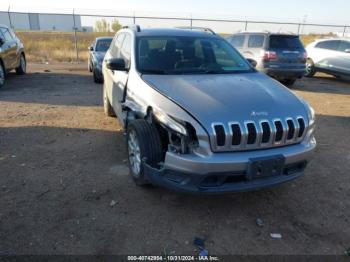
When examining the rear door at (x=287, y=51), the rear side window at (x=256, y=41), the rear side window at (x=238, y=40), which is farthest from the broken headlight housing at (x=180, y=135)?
the rear side window at (x=238, y=40)

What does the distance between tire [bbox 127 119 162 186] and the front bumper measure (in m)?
0.12

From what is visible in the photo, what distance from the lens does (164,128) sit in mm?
3223

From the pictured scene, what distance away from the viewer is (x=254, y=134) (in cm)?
299

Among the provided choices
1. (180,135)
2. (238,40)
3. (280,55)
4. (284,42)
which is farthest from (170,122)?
(238,40)

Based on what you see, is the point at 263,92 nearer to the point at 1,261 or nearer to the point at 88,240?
the point at 88,240

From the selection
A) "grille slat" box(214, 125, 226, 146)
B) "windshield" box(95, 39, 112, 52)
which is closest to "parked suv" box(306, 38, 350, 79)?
"windshield" box(95, 39, 112, 52)

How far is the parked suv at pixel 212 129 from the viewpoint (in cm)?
293

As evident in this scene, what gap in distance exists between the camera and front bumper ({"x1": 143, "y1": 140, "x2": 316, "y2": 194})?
2.88 meters

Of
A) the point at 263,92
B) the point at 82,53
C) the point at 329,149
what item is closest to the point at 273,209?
the point at 263,92

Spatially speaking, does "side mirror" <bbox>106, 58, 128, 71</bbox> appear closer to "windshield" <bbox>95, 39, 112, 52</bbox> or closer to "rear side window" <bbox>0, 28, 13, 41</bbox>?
"windshield" <bbox>95, 39, 112, 52</bbox>

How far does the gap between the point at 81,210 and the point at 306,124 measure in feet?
8.04

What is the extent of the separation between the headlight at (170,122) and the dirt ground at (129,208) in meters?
0.92

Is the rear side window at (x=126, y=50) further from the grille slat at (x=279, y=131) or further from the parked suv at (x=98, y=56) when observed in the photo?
the parked suv at (x=98, y=56)

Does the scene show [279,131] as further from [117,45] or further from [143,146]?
[117,45]
